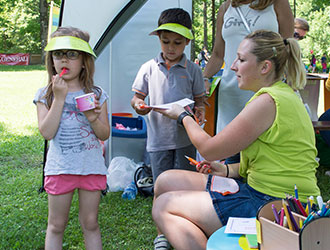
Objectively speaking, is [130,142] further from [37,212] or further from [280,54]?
[280,54]

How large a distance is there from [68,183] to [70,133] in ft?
Answer: 0.91

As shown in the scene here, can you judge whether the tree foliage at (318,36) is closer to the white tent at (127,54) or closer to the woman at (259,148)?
the white tent at (127,54)

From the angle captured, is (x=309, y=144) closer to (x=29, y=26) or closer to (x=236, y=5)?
(x=236, y=5)

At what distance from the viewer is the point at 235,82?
2.79 m

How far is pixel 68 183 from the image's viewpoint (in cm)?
212

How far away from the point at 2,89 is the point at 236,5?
10.2 metres

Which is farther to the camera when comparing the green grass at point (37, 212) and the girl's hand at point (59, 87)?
the green grass at point (37, 212)

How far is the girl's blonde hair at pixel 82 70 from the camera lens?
84.9 inches

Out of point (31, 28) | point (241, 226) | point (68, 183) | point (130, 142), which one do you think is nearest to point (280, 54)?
point (241, 226)

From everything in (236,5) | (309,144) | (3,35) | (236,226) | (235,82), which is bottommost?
(236,226)

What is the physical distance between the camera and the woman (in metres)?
1.79

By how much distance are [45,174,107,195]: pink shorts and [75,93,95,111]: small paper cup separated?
0.43m

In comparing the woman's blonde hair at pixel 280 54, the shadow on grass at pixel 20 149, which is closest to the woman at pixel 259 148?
the woman's blonde hair at pixel 280 54

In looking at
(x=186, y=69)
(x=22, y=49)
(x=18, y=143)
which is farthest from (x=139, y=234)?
(x=22, y=49)
